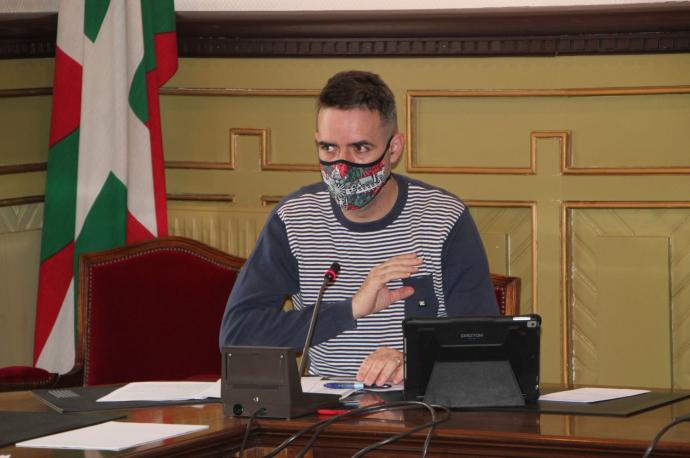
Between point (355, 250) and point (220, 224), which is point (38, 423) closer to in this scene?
point (355, 250)

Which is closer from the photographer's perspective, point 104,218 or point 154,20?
point 104,218

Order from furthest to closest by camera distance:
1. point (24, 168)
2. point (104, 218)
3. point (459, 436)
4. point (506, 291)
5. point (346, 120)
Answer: point (24, 168) → point (104, 218) → point (506, 291) → point (346, 120) → point (459, 436)

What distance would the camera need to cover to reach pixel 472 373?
2.20m

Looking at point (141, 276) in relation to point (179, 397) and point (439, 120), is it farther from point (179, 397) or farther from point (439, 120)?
point (439, 120)

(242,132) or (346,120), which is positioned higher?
(242,132)

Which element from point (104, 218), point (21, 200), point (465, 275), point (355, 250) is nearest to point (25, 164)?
point (21, 200)

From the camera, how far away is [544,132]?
12.1 feet

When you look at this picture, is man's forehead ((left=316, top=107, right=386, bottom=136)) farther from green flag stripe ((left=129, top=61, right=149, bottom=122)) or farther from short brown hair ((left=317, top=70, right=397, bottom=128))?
green flag stripe ((left=129, top=61, right=149, bottom=122))

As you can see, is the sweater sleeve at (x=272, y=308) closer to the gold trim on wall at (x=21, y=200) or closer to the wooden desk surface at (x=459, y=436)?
the wooden desk surface at (x=459, y=436)

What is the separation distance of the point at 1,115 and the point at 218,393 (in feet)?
Result: 5.87

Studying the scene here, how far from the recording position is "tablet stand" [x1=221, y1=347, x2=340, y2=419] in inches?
82.6

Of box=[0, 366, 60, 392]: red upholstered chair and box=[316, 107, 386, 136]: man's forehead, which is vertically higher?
box=[316, 107, 386, 136]: man's forehead

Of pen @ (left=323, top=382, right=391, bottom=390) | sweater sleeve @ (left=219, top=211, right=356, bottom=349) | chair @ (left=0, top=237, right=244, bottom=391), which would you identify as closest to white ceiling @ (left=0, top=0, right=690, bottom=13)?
chair @ (left=0, top=237, right=244, bottom=391)

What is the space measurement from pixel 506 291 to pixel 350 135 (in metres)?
0.63
